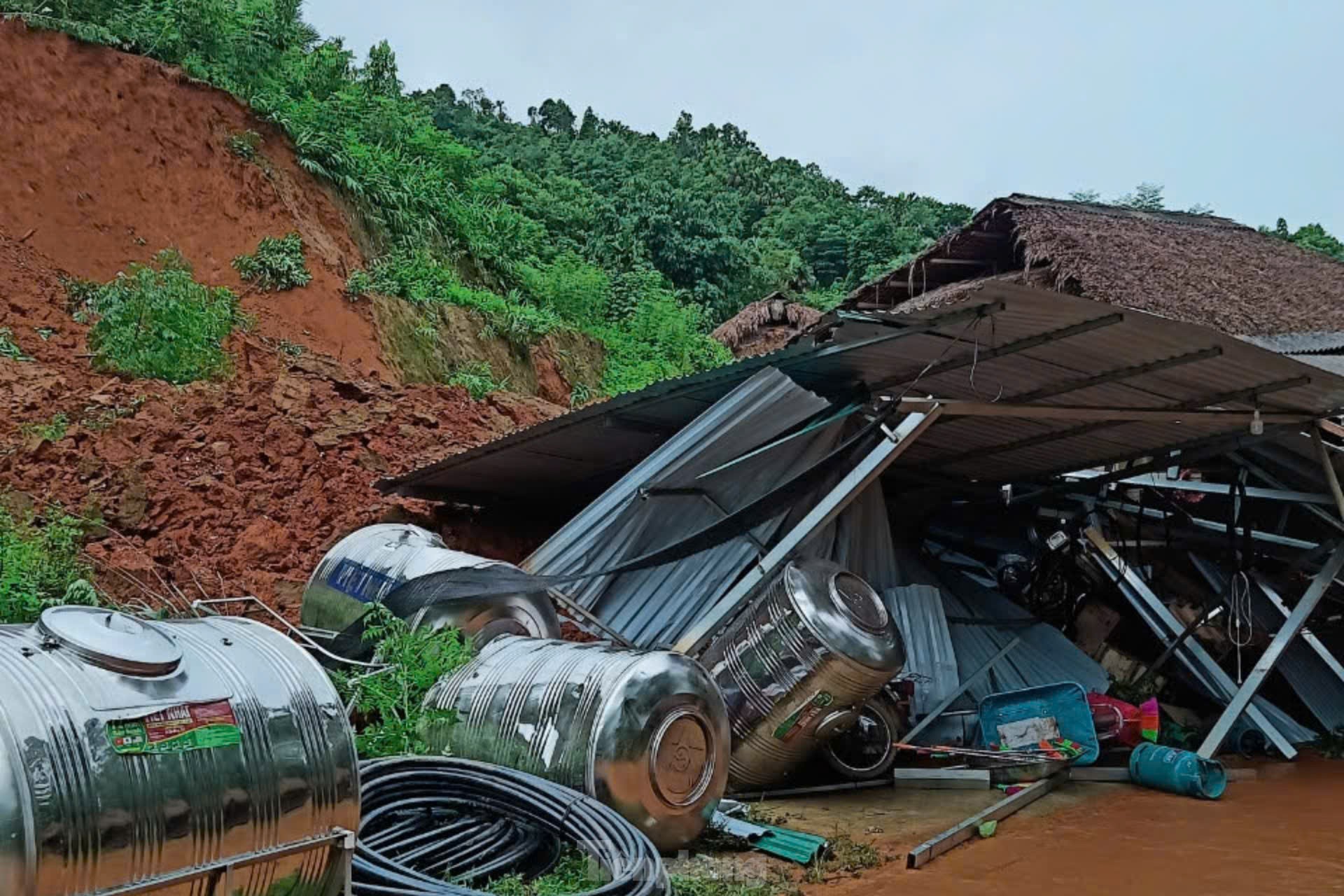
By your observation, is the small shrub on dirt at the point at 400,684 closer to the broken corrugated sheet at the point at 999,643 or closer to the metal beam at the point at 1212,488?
the broken corrugated sheet at the point at 999,643

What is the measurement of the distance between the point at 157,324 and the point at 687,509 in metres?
5.81

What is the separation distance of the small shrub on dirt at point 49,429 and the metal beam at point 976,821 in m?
6.73

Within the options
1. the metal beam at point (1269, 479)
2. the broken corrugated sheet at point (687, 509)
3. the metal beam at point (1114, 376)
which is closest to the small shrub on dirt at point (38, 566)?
the broken corrugated sheet at point (687, 509)

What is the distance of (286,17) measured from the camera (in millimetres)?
16484

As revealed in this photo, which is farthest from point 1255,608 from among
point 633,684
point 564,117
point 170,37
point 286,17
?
point 564,117

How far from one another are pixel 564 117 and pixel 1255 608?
2865cm

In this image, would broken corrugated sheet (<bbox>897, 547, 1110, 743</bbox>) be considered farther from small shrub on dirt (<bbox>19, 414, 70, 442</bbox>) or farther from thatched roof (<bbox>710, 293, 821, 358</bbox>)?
thatched roof (<bbox>710, 293, 821, 358</bbox>)

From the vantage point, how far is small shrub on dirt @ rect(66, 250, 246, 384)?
9.80 m

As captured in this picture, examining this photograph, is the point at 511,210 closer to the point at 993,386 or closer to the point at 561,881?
the point at 993,386

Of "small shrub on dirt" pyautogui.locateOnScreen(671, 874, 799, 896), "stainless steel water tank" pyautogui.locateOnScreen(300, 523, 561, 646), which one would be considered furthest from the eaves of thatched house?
"small shrub on dirt" pyautogui.locateOnScreen(671, 874, 799, 896)

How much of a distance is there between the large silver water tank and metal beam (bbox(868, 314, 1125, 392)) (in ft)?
14.7

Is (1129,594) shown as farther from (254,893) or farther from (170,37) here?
(170,37)

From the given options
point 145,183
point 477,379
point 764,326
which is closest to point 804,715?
point 477,379

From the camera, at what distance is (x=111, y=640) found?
2.96 metres
